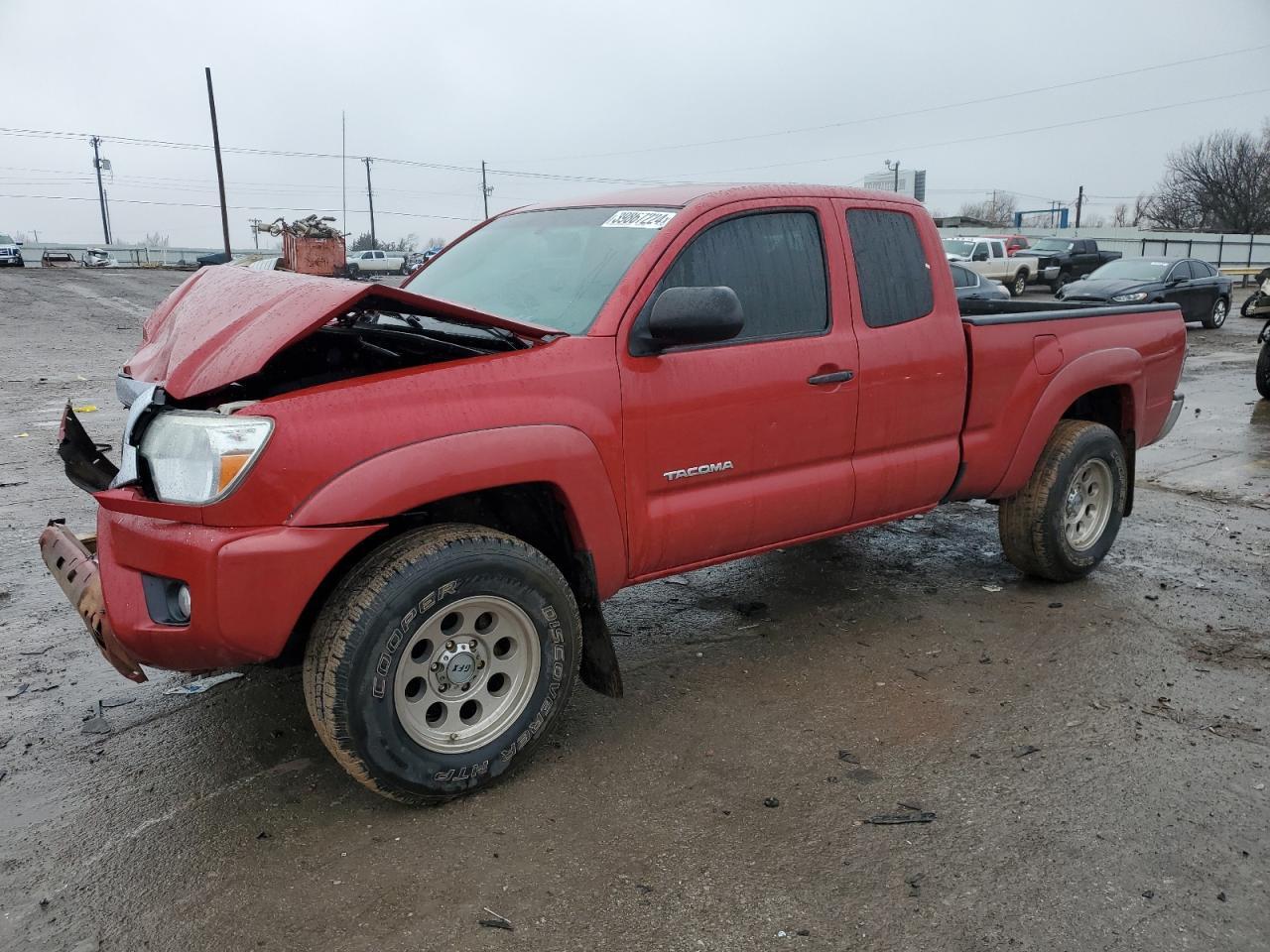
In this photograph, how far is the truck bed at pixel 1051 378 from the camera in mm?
4457

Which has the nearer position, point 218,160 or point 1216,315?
point 1216,315

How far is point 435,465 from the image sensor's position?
9.33 ft

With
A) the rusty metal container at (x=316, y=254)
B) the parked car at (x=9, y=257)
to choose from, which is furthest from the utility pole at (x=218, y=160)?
the rusty metal container at (x=316, y=254)

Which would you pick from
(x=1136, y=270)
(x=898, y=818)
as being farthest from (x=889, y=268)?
(x=1136, y=270)

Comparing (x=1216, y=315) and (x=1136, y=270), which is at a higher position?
(x=1136, y=270)

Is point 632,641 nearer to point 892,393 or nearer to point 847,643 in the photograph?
point 847,643

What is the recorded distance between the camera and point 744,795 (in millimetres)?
3107

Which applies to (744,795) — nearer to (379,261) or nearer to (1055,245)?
(1055,245)

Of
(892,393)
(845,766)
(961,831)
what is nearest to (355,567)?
(845,766)

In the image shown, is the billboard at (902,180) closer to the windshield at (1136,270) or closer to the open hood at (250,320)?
the windshield at (1136,270)

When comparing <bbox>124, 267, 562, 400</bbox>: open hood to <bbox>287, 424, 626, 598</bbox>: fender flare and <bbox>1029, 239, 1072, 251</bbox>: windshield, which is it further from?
<bbox>1029, 239, 1072, 251</bbox>: windshield

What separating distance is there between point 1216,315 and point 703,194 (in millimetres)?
21751

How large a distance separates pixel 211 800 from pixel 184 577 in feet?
2.92

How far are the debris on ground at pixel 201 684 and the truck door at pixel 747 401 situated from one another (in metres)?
1.79
